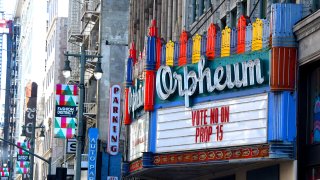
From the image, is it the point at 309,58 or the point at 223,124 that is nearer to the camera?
the point at 309,58

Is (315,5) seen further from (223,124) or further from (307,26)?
(223,124)

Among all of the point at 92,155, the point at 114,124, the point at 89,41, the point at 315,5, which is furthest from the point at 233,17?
the point at 89,41

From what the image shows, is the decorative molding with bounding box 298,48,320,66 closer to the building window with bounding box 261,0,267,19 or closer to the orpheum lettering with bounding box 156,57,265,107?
the orpheum lettering with bounding box 156,57,265,107

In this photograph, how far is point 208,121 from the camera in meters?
32.6

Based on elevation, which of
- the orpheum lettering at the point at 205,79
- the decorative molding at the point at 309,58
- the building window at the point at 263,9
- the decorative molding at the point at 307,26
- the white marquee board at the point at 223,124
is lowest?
the white marquee board at the point at 223,124

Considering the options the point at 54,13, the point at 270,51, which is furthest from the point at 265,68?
the point at 54,13

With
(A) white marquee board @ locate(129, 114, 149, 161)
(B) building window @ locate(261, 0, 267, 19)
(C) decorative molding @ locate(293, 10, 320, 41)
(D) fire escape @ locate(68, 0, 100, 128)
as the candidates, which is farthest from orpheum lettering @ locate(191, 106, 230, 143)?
(D) fire escape @ locate(68, 0, 100, 128)

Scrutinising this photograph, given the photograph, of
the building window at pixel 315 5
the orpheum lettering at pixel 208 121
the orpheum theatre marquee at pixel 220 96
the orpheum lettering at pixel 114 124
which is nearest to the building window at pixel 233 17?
the orpheum theatre marquee at pixel 220 96

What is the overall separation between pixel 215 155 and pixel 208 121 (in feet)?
3.76

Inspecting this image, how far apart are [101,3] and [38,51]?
5198 cm

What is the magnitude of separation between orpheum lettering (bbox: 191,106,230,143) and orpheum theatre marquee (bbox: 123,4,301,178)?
3 cm

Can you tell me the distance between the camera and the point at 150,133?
119 feet

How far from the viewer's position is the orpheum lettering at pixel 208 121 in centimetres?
3188

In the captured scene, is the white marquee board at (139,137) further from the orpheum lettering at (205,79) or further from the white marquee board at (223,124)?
the orpheum lettering at (205,79)
